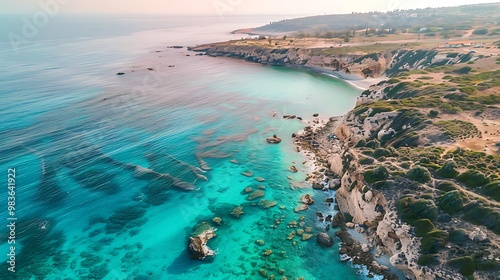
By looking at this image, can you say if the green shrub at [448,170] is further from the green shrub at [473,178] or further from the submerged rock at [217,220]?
the submerged rock at [217,220]

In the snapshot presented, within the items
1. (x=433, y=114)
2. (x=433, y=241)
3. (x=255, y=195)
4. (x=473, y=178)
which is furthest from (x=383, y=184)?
(x=433, y=114)

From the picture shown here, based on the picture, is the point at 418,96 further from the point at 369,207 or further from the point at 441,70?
the point at 369,207

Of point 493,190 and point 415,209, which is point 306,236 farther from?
point 493,190

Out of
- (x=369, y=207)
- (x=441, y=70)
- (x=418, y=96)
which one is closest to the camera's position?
(x=369, y=207)

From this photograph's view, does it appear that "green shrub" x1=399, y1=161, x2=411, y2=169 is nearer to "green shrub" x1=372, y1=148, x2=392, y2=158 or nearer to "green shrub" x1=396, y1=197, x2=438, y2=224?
"green shrub" x1=372, y1=148, x2=392, y2=158

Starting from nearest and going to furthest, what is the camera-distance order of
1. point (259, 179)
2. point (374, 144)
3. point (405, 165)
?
point (405, 165), point (374, 144), point (259, 179)

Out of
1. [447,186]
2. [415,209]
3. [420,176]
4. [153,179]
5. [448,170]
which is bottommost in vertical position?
[153,179]

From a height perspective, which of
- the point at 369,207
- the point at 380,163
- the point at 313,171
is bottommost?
the point at 313,171

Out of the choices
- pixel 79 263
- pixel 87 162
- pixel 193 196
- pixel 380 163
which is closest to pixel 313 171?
pixel 380 163
